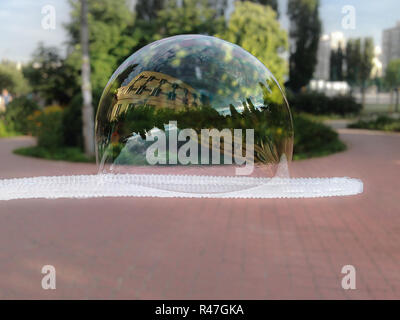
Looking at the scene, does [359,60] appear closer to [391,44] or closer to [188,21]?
[188,21]

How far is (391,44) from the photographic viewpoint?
361 feet

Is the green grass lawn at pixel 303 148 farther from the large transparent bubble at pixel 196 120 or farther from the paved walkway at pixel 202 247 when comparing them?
the large transparent bubble at pixel 196 120

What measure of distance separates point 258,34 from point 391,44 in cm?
9879

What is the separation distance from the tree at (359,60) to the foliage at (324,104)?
1505cm

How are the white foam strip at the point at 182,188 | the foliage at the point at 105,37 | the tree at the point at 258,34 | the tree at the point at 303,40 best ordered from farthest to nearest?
the tree at the point at 303,40 < the tree at the point at 258,34 < the foliage at the point at 105,37 < the white foam strip at the point at 182,188

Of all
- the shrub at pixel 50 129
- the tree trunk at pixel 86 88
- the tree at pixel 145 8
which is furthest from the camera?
the tree at pixel 145 8

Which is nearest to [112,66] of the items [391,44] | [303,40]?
[303,40]

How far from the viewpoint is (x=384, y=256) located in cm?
520

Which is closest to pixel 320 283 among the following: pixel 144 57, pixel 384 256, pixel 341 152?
pixel 384 256

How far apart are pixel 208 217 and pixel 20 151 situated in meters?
10.2

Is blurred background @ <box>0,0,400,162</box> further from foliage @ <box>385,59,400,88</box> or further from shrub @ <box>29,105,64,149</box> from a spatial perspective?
foliage @ <box>385,59,400,88</box>

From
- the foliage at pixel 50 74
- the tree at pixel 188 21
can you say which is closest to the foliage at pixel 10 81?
the foliage at pixel 50 74

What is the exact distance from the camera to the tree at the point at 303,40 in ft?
139

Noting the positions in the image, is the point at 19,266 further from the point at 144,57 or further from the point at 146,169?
the point at 144,57
